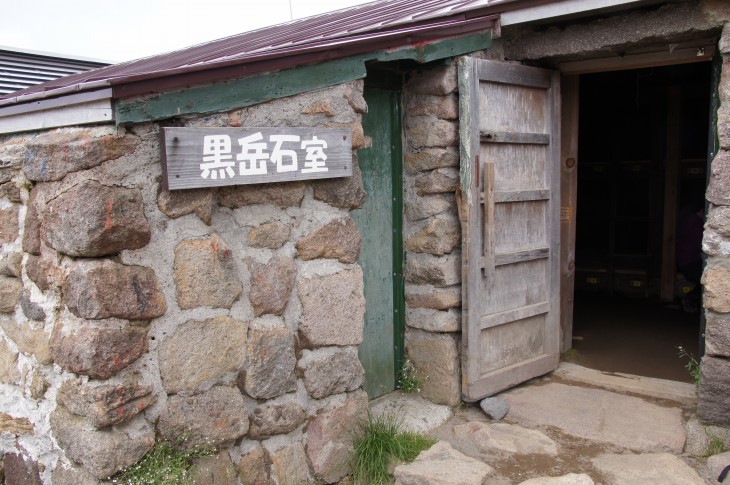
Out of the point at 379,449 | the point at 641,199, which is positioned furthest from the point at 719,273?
the point at 641,199

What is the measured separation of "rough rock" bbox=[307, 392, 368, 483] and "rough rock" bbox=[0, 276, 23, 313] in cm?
155

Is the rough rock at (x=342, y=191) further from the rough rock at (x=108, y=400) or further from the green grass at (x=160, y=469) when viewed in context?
the green grass at (x=160, y=469)

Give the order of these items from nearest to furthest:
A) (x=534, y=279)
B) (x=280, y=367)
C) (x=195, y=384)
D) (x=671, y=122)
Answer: (x=195, y=384), (x=280, y=367), (x=534, y=279), (x=671, y=122)

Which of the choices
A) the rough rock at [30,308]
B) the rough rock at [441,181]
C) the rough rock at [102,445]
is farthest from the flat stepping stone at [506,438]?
the rough rock at [30,308]

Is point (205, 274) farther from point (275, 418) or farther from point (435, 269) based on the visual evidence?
point (435, 269)

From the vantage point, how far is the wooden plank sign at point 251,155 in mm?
2686

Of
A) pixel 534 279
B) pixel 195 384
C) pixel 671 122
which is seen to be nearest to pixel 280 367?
pixel 195 384

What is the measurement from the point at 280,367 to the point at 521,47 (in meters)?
2.79

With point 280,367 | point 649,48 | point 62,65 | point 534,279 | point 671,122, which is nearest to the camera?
point 280,367

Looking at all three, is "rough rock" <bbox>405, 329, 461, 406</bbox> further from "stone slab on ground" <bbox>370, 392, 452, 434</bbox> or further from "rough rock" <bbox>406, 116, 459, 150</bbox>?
"rough rock" <bbox>406, 116, 459, 150</bbox>

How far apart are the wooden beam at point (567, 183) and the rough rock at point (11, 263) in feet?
12.7

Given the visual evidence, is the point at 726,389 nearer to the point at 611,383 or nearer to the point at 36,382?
the point at 611,383

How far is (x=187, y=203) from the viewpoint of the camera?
9.20 feet

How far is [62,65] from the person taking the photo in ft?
29.7
